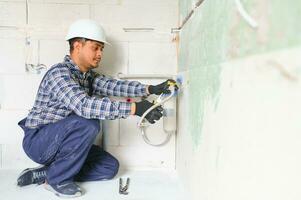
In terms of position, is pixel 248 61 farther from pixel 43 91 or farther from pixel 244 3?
pixel 43 91

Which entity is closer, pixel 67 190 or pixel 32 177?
pixel 67 190

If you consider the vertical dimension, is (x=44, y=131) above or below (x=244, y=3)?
below

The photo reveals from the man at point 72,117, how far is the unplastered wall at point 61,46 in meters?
0.24

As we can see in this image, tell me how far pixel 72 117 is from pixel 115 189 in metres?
0.51

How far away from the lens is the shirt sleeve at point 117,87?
7.14 feet

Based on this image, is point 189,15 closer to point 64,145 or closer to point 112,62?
point 112,62

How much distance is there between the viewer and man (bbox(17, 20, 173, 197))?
1777 millimetres

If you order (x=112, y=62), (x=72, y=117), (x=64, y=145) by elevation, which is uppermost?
(x=112, y=62)

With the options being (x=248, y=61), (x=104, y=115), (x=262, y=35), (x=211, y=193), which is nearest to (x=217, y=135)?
(x=211, y=193)

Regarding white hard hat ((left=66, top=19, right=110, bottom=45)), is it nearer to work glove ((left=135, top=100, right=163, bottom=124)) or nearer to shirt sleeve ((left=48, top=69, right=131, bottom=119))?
shirt sleeve ((left=48, top=69, right=131, bottom=119))

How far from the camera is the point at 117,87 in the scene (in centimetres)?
220

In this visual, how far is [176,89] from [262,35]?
1281 millimetres

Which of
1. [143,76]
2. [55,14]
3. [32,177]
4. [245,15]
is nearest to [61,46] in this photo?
[55,14]

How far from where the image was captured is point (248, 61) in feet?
2.66
